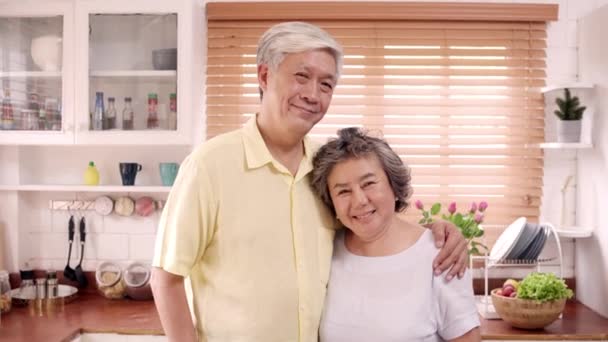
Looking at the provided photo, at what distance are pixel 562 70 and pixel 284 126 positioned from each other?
6.30 feet

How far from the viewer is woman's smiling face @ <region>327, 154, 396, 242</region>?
1.46 metres

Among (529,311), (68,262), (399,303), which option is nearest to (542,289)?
(529,311)

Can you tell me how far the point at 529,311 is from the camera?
87.7 inches

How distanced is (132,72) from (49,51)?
1.24 feet

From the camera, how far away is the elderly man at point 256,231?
139cm

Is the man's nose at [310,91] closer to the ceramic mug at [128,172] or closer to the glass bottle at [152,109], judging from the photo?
the glass bottle at [152,109]

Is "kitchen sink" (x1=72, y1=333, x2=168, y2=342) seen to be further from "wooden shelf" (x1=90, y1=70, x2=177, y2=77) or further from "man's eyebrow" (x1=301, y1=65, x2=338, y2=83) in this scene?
"man's eyebrow" (x1=301, y1=65, x2=338, y2=83)

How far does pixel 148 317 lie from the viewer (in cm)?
246

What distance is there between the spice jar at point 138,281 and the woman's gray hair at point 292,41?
1665mm

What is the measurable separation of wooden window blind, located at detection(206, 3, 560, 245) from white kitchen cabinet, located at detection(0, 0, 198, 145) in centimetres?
27

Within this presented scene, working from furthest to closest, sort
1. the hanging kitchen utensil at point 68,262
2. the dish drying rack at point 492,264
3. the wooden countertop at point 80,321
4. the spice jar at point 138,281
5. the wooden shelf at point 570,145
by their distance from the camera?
the hanging kitchen utensil at point 68,262 → the spice jar at point 138,281 → the wooden shelf at point 570,145 → the dish drying rack at point 492,264 → the wooden countertop at point 80,321

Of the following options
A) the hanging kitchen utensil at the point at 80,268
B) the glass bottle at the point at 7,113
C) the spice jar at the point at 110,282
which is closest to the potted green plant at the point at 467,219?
the spice jar at the point at 110,282

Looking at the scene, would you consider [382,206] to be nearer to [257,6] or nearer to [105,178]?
[257,6]

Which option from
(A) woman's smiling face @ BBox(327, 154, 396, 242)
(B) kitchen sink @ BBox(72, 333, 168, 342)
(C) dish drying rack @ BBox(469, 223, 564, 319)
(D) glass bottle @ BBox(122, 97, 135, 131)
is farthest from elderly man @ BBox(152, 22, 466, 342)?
(D) glass bottle @ BBox(122, 97, 135, 131)
